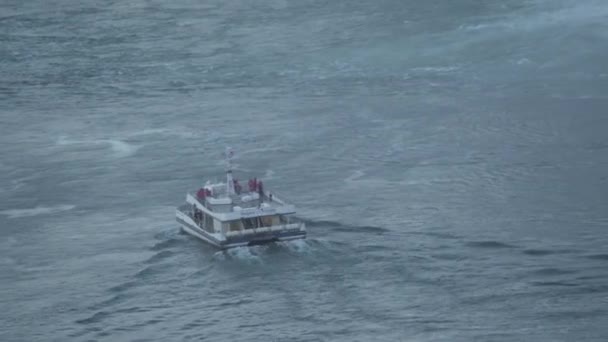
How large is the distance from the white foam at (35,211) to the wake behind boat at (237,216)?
6.41 m

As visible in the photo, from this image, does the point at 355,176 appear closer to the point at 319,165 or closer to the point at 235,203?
the point at 319,165

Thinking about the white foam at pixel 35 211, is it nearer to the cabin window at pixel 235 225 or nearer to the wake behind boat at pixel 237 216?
the wake behind boat at pixel 237 216

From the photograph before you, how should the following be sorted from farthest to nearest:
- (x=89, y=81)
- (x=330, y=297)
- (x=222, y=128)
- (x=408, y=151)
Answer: (x=89, y=81) < (x=222, y=128) < (x=408, y=151) < (x=330, y=297)

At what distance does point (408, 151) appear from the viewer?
253 feet

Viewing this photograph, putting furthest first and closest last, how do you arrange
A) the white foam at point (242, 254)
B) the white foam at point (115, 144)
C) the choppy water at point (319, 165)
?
1. the white foam at point (115, 144)
2. the white foam at point (242, 254)
3. the choppy water at point (319, 165)

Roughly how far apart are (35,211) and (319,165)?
13.2m

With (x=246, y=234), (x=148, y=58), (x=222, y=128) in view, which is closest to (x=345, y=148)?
(x=222, y=128)

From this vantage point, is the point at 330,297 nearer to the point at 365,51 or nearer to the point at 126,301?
the point at 126,301

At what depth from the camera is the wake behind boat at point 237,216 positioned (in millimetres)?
63250

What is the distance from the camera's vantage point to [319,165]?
75.3 m

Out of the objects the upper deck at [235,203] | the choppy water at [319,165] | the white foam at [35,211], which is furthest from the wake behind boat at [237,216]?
the white foam at [35,211]

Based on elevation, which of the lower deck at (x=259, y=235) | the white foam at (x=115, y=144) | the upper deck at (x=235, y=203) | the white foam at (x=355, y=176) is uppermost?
the white foam at (x=115, y=144)

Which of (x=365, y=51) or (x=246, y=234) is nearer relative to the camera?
(x=246, y=234)

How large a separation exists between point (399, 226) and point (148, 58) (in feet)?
135
